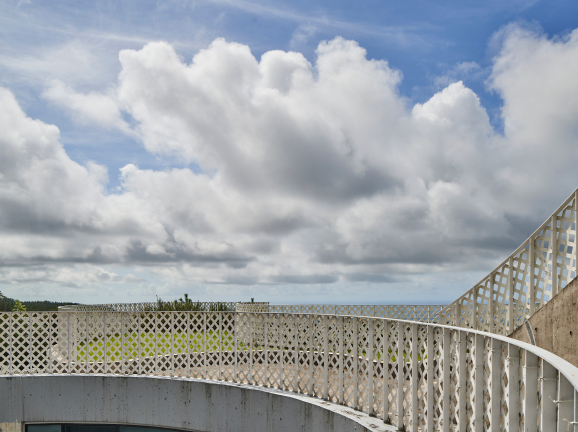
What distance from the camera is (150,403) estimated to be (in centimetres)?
1016

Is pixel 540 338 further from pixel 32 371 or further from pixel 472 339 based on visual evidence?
pixel 32 371

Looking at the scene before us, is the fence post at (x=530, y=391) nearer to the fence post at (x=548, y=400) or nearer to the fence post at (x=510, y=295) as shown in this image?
the fence post at (x=548, y=400)

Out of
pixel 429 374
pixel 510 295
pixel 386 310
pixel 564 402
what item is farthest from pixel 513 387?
pixel 386 310

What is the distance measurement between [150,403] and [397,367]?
629cm

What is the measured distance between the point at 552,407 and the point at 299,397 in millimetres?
5560

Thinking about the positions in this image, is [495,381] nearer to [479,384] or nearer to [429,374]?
[479,384]

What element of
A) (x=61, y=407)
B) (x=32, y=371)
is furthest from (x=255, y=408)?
(x=32, y=371)

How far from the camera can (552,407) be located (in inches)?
118

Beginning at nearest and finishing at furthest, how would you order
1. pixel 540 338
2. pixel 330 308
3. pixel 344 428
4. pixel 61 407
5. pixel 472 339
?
pixel 472 339, pixel 344 428, pixel 540 338, pixel 61 407, pixel 330 308

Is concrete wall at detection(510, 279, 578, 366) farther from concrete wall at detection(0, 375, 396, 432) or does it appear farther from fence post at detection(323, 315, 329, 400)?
concrete wall at detection(0, 375, 396, 432)

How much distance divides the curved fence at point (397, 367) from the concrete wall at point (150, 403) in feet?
1.10

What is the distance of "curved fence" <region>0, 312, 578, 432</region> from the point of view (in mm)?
3338

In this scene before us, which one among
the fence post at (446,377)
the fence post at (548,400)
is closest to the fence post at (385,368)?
the fence post at (446,377)

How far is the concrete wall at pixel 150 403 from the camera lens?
8484 mm
